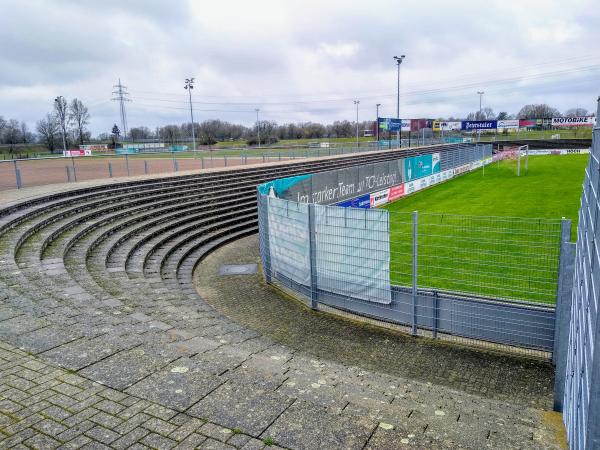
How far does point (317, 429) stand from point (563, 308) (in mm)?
3808

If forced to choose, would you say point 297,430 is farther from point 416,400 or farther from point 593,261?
point 593,261

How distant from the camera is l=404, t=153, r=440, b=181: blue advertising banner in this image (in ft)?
91.4

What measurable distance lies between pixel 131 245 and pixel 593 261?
11.4 m

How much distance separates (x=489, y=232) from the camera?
13.1 metres

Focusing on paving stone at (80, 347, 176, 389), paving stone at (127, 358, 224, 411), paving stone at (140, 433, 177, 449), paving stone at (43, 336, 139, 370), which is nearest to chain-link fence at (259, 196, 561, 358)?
paving stone at (127, 358, 224, 411)

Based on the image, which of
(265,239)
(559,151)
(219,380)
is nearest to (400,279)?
(265,239)

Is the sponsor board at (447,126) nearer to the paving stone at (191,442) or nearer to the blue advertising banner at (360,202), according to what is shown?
the blue advertising banner at (360,202)

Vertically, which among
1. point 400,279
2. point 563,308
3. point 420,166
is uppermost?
point 420,166

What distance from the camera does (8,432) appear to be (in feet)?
11.1

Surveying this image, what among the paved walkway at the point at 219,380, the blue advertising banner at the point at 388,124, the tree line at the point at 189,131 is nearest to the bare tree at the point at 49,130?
the tree line at the point at 189,131

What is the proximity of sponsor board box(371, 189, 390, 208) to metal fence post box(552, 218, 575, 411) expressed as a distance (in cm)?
1564

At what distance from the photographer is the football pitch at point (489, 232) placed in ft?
26.1

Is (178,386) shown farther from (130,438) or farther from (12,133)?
(12,133)

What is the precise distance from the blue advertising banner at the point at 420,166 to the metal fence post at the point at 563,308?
21.7 meters
